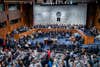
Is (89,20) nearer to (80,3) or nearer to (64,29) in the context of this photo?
(80,3)

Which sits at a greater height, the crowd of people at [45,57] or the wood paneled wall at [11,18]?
the wood paneled wall at [11,18]

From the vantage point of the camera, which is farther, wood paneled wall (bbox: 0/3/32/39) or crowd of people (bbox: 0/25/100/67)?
wood paneled wall (bbox: 0/3/32/39)

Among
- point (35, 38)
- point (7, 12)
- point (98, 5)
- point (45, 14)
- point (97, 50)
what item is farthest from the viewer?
point (45, 14)

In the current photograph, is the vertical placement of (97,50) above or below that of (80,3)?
below

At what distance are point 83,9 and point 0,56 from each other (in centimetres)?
1918

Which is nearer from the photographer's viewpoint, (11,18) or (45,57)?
(45,57)

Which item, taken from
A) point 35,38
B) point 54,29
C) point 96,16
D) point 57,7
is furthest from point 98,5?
point 35,38

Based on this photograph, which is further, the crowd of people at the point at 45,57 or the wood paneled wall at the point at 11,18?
the wood paneled wall at the point at 11,18

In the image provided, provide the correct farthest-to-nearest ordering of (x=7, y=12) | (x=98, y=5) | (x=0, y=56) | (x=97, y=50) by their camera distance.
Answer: (x=98, y=5), (x=7, y=12), (x=97, y=50), (x=0, y=56)

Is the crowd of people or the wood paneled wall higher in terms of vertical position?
the wood paneled wall

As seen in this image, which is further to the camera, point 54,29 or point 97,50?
point 54,29

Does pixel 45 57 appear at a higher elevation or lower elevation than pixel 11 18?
lower

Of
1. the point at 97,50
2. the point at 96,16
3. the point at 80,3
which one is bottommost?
the point at 97,50

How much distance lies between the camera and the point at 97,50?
1561 cm
